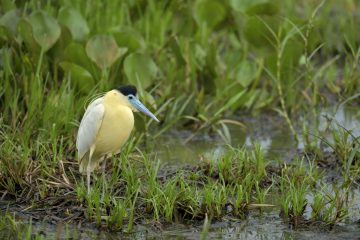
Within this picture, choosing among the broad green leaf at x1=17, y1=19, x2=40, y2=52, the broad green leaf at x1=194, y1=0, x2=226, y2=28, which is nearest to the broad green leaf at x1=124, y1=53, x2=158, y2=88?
the broad green leaf at x1=17, y1=19, x2=40, y2=52

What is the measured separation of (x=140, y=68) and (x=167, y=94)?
0.40m

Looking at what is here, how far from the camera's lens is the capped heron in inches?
218

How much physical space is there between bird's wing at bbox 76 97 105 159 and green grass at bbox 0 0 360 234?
12.2 inches

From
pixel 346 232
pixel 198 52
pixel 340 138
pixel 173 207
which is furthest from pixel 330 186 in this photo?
pixel 198 52

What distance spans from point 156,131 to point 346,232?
2.73 m

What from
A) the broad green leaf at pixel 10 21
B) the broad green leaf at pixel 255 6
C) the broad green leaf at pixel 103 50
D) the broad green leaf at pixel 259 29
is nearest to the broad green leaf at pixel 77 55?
the broad green leaf at pixel 103 50

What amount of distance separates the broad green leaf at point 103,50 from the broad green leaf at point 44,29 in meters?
0.33

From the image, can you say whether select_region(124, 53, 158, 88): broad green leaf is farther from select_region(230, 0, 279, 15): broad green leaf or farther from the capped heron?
the capped heron

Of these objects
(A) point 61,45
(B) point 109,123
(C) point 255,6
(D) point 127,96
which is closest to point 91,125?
(B) point 109,123

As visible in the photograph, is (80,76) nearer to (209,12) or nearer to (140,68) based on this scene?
(140,68)

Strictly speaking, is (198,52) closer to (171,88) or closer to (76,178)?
(171,88)

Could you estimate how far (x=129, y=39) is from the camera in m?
7.58

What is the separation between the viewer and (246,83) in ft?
26.8

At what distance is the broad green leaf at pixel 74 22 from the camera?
7539 mm
